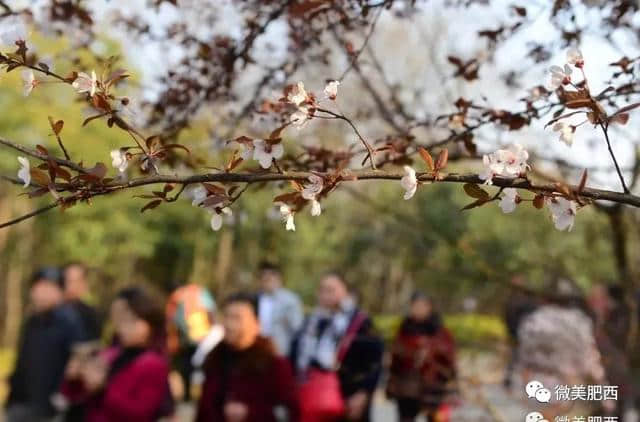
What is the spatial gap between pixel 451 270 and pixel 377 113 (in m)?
0.99

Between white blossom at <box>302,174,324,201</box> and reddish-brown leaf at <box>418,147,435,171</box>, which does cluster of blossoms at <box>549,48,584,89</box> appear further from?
white blossom at <box>302,174,324,201</box>

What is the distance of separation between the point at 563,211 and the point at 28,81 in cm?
93

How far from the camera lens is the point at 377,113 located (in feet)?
12.5

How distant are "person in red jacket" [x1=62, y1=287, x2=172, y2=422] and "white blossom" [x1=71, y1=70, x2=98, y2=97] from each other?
286 centimetres

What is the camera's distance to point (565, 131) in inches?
59.3

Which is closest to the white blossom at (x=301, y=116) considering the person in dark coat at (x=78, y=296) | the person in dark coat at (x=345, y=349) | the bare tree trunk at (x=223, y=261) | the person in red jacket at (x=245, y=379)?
the person in red jacket at (x=245, y=379)

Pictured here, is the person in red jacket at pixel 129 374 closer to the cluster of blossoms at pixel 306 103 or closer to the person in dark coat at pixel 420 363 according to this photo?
the person in dark coat at pixel 420 363

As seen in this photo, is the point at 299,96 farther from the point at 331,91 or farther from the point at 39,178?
the point at 39,178

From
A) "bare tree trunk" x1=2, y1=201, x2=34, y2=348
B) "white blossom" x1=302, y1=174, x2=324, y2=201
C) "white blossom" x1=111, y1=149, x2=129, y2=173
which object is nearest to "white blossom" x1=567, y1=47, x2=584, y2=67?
"white blossom" x1=302, y1=174, x2=324, y2=201

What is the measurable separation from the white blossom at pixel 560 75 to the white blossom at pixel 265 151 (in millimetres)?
481

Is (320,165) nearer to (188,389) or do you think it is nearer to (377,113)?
(377,113)

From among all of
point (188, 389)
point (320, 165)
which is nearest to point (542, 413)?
point (320, 165)

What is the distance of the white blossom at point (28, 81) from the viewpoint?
5.11 feet

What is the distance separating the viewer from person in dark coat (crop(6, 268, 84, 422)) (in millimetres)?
5156
